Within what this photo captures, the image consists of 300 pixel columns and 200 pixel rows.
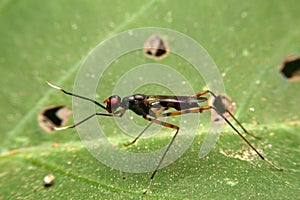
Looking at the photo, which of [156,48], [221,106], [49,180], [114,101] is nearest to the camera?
[49,180]

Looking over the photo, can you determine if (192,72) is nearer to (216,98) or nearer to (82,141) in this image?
(216,98)

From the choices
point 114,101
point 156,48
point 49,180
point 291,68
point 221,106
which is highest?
point 291,68

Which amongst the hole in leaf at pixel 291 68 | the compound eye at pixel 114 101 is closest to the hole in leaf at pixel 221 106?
the hole in leaf at pixel 291 68

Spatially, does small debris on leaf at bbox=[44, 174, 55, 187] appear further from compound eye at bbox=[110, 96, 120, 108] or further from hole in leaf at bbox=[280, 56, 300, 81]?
hole in leaf at bbox=[280, 56, 300, 81]

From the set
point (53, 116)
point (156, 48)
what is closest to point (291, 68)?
point (156, 48)

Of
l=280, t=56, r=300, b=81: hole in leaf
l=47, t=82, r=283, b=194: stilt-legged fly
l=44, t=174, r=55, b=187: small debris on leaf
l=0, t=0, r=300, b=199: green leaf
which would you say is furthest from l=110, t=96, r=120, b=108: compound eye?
l=280, t=56, r=300, b=81: hole in leaf

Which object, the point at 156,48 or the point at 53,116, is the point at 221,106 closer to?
the point at 156,48
